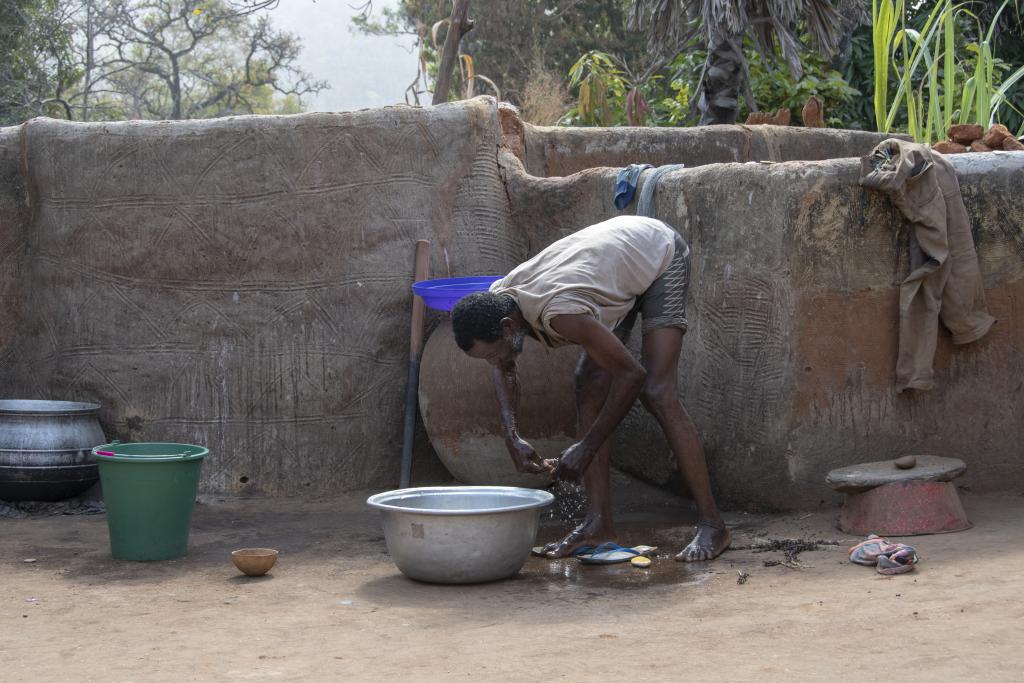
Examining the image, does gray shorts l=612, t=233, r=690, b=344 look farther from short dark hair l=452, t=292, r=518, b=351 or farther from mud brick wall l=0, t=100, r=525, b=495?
mud brick wall l=0, t=100, r=525, b=495

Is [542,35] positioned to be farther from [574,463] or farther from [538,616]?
[538,616]

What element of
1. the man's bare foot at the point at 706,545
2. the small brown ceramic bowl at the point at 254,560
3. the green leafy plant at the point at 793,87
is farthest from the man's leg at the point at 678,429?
the green leafy plant at the point at 793,87

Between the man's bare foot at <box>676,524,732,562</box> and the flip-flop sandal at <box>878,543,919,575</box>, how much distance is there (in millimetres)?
640

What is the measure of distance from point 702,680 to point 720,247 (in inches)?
98.0

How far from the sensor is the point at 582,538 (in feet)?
15.3

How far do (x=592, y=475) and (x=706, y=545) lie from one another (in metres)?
0.54

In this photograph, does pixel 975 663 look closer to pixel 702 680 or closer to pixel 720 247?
pixel 702 680

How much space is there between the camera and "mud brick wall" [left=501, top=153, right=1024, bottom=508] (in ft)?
15.9

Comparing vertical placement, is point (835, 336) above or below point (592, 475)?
above

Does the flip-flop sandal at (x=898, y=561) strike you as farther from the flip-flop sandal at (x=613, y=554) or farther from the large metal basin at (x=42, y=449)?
the large metal basin at (x=42, y=449)

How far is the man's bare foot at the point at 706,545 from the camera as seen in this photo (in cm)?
439

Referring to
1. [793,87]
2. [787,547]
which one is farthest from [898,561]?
[793,87]

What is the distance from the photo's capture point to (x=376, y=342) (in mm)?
6000

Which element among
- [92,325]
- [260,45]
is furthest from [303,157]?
[260,45]
